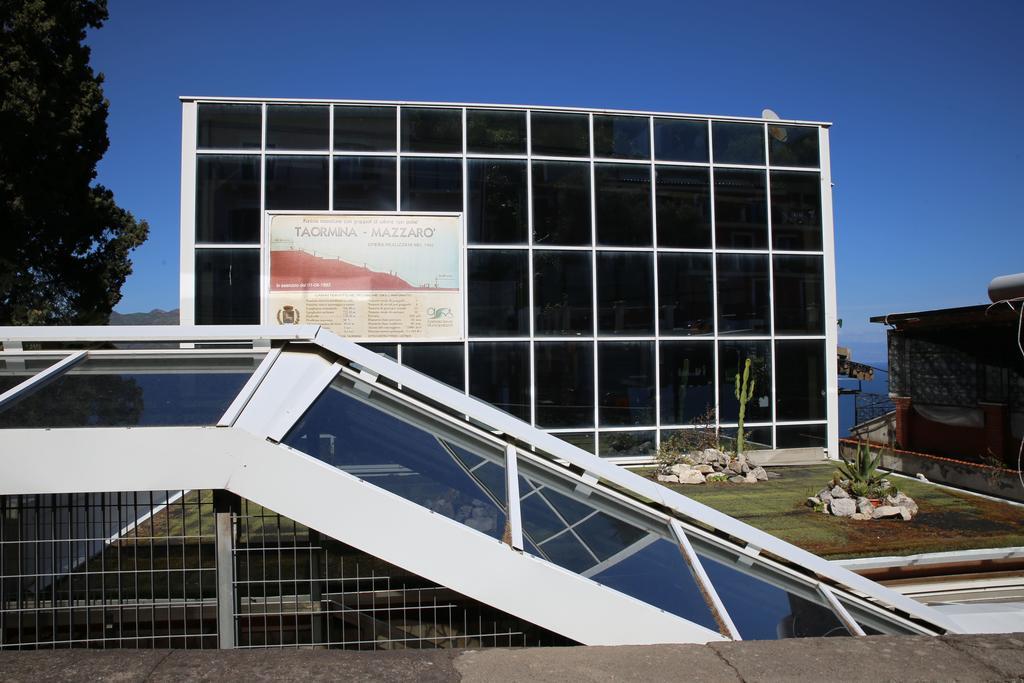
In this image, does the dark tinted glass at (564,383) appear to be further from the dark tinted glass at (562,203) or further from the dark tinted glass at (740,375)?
the dark tinted glass at (740,375)

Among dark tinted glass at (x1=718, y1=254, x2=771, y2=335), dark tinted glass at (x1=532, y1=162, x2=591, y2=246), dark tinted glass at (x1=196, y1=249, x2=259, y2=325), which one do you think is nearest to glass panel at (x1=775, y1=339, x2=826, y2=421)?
dark tinted glass at (x1=718, y1=254, x2=771, y2=335)

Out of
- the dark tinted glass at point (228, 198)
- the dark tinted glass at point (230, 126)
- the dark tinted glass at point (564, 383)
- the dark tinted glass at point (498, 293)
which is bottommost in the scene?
the dark tinted glass at point (564, 383)

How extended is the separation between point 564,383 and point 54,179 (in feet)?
52.1

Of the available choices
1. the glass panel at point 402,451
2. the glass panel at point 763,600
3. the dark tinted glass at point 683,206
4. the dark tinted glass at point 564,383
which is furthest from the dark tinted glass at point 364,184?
the glass panel at point 763,600

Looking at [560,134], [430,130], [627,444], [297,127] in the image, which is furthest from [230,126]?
[627,444]

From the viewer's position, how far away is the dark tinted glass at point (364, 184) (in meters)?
12.0

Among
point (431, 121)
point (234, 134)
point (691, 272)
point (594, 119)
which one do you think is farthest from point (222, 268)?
point (691, 272)

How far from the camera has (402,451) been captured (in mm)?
3262

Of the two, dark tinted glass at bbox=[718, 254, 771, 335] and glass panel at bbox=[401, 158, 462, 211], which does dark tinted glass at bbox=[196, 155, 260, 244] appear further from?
dark tinted glass at bbox=[718, 254, 771, 335]

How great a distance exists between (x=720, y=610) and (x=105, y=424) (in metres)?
2.81

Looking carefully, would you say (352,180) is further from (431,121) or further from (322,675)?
(322,675)

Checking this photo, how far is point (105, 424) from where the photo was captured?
2848 millimetres

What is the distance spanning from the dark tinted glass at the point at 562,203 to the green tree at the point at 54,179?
1361 centimetres

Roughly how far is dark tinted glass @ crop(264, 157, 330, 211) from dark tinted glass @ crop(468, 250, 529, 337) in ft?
9.80
